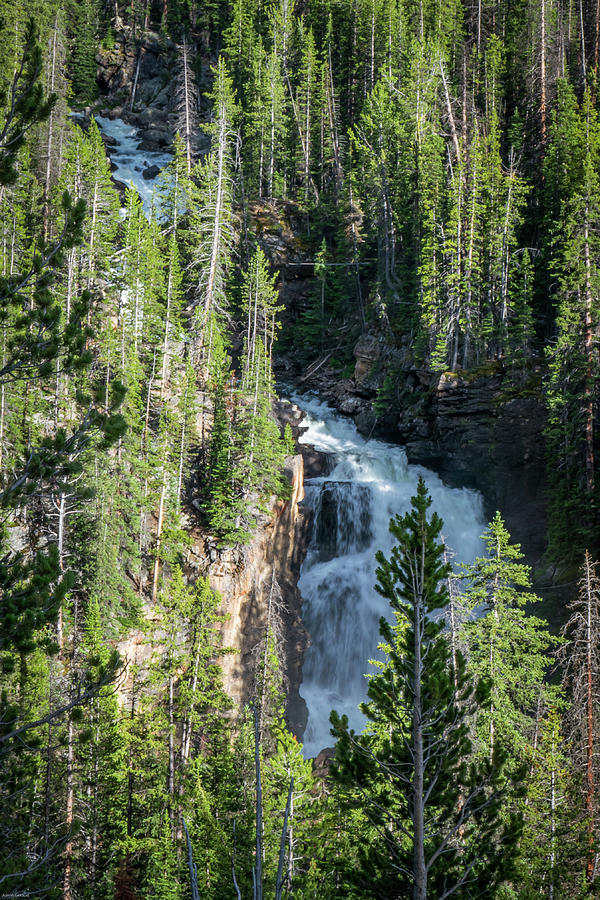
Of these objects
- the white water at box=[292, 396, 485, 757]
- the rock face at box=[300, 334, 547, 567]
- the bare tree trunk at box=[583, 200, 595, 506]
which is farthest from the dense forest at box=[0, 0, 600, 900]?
the white water at box=[292, 396, 485, 757]

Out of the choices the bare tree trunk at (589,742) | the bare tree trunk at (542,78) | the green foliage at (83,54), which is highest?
the green foliage at (83,54)

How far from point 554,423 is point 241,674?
56.3ft

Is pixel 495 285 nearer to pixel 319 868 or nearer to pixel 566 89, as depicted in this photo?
pixel 566 89

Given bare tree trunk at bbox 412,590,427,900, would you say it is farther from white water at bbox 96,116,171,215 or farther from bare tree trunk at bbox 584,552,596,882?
white water at bbox 96,116,171,215

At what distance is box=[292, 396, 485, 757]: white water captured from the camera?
1147 inches

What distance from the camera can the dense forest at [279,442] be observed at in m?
9.50

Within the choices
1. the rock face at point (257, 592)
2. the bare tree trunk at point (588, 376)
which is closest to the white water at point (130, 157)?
the rock face at point (257, 592)

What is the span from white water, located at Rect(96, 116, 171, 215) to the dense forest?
88.0 inches

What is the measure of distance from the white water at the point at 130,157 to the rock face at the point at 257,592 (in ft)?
107

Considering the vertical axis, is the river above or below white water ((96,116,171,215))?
below

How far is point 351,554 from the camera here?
32.3 metres

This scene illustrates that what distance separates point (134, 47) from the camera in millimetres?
70312

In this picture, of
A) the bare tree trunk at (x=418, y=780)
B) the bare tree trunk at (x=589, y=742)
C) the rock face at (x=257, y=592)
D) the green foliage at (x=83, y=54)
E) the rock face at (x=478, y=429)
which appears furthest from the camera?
the green foliage at (x=83, y=54)

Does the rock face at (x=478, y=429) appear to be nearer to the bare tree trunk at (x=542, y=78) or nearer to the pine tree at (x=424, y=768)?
the bare tree trunk at (x=542, y=78)
